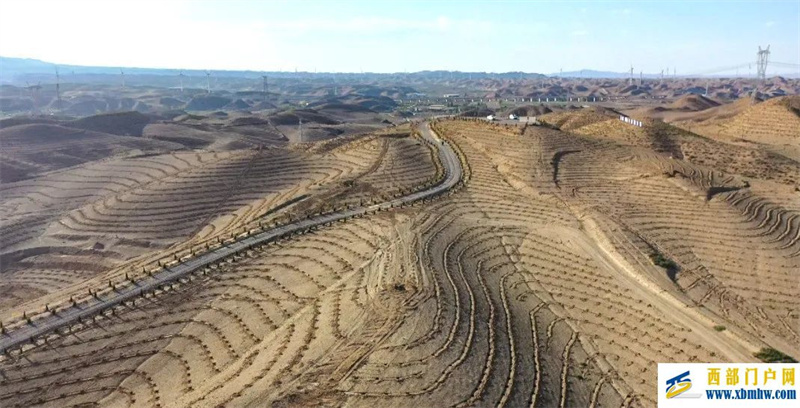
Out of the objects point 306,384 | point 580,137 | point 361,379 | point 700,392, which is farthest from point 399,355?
point 580,137

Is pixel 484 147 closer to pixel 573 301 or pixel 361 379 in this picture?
pixel 573 301

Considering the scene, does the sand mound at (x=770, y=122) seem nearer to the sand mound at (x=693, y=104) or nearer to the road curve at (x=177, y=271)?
the road curve at (x=177, y=271)

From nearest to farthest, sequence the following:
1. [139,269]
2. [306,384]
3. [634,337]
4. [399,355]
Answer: [306,384] → [399,355] → [634,337] → [139,269]

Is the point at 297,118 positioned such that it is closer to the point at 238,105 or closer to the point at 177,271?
the point at 238,105

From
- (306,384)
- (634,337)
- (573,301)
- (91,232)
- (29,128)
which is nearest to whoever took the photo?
(306,384)

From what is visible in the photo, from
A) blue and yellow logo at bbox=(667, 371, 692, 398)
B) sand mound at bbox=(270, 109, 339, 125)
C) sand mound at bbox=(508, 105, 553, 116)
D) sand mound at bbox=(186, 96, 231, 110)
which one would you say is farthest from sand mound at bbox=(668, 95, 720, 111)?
sand mound at bbox=(186, 96, 231, 110)

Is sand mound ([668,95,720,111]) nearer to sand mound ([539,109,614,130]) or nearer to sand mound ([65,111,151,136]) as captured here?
sand mound ([539,109,614,130])
